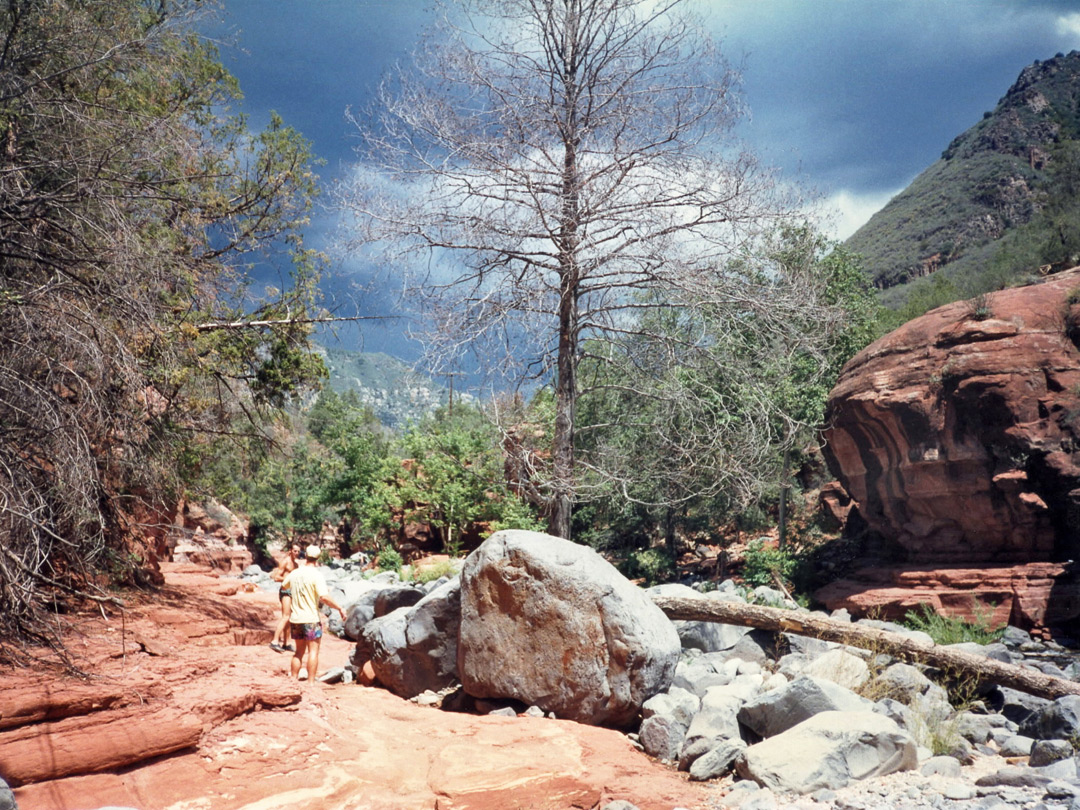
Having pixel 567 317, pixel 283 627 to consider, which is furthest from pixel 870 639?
pixel 283 627

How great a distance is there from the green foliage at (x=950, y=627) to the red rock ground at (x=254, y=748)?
336 inches

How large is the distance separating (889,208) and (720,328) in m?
57.3

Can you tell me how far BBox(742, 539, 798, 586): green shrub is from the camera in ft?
55.2

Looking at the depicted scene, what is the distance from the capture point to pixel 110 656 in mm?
5461

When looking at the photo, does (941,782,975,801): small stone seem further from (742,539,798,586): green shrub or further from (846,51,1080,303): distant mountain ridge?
(846,51,1080,303): distant mountain ridge

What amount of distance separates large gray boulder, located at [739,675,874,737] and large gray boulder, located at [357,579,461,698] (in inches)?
116

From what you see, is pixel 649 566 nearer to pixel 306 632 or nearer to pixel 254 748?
pixel 306 632

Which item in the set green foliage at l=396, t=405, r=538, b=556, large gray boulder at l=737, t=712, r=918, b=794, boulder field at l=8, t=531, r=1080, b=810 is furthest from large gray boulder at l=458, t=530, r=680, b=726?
green foliage at l=396, t=405, r=538, b=556

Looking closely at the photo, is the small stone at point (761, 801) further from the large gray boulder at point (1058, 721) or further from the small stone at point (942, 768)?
the large gray boulder at point (1058, 721)

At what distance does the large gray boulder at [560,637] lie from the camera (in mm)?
6395

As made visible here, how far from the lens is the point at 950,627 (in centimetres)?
1295

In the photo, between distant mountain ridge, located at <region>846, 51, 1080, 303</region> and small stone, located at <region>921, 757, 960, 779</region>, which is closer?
small stone, located at <region>921, 757, 960, 779</region>

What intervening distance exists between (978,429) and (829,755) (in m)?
11.5

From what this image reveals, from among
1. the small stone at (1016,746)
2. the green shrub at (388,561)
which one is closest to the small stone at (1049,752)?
the small stone at (1016,746)
